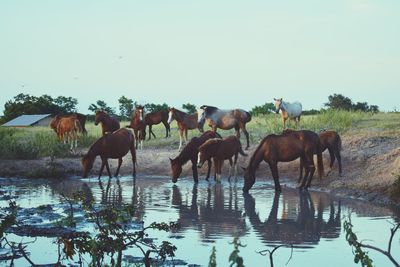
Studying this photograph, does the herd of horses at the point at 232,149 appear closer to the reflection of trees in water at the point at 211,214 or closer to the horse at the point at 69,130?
the horse at the point at 69,130

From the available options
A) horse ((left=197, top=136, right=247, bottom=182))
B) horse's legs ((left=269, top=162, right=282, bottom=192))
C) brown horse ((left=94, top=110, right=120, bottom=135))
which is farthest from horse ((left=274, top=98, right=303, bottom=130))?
horse's legs ((left=269, top=162, right=282, bottom=192))

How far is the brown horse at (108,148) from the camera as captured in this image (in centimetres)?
2084

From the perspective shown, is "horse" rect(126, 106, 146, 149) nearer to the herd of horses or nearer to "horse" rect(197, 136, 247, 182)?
the herd of horses

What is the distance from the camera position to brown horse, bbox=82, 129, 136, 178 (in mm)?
20844

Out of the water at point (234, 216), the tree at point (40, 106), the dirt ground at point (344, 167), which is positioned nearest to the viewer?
the water at point (234, 216)

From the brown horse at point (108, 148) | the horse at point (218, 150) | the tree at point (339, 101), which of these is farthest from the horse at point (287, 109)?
the tree at point (339, 101)

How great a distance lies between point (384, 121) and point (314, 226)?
18229 mm

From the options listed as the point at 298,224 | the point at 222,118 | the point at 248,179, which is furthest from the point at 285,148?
the point at 222,118

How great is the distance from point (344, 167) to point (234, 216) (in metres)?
7.22

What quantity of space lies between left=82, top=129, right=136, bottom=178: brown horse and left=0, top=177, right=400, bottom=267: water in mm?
592

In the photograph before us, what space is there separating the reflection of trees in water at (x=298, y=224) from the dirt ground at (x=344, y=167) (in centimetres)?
209

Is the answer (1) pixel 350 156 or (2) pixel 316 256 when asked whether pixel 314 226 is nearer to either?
(2) pixel 316 256

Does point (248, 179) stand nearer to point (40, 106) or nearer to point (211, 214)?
point (211, 214)

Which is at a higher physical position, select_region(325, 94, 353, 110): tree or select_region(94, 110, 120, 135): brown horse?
select_region(325, 94, 353, 110): tree
